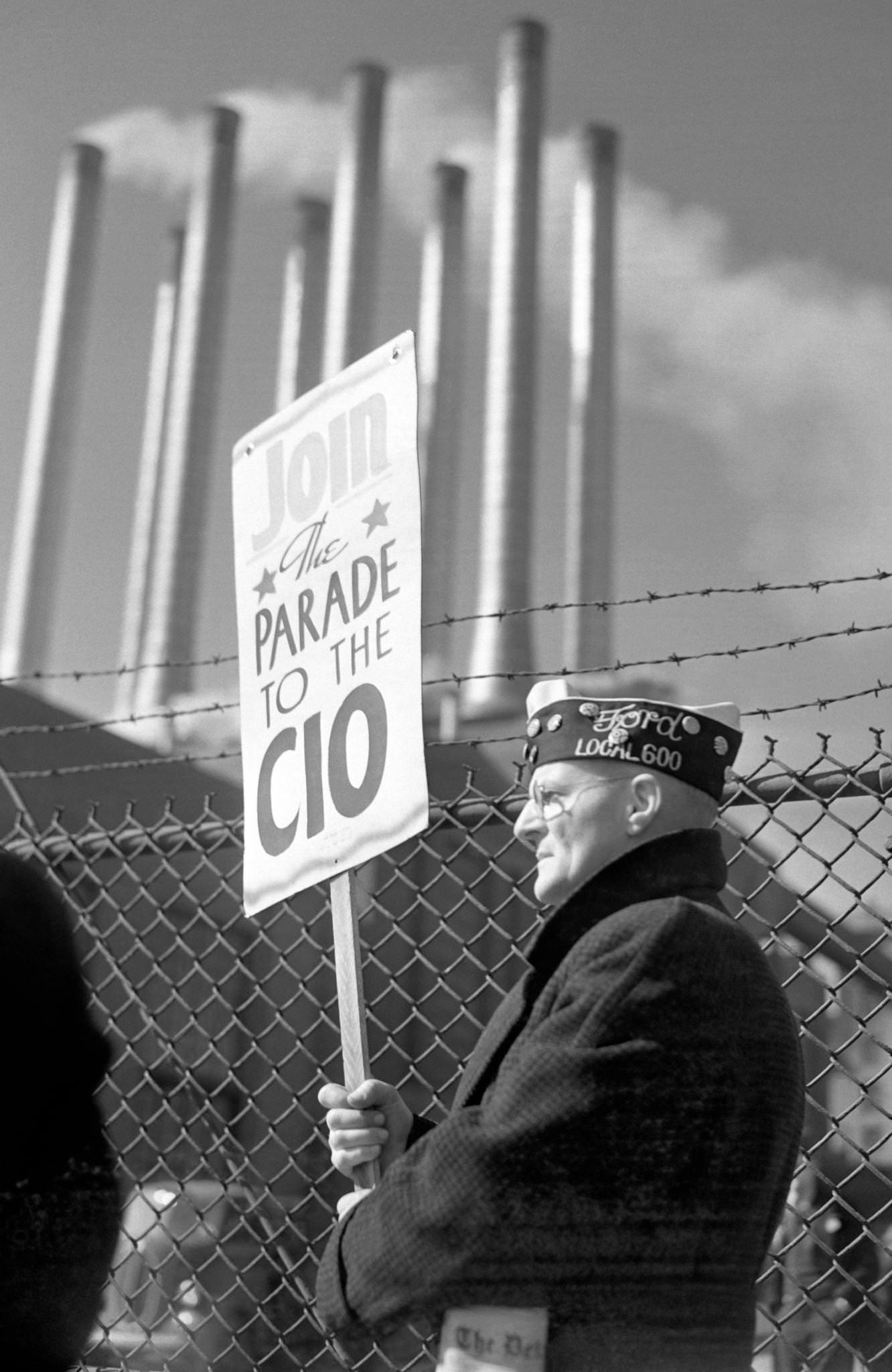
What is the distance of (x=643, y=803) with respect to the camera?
219cm

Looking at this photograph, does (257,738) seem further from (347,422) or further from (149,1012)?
(149,1012)

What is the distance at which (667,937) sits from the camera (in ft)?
6.27

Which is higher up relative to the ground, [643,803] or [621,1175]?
[643,803]

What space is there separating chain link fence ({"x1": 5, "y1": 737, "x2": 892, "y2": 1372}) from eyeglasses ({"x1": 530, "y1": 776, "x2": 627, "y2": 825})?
0.47 m

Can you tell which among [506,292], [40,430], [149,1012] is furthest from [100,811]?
[40,430]

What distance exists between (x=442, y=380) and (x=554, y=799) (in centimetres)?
3129

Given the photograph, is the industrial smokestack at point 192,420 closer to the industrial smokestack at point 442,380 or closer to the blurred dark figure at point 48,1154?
the industrial smokestack at point 442,380

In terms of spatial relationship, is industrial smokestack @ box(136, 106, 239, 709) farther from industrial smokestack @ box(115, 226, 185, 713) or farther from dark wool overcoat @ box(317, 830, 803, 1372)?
dark wool overcoat @ box(317, 830, 803, 1372)

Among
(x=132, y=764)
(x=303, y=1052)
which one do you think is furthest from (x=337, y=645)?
(x=303, y=1052)

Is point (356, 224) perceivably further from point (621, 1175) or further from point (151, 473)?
point (621, 1175)

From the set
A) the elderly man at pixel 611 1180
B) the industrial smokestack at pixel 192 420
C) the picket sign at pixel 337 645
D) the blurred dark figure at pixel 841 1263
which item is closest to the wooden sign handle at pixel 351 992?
the picket sign at pixel 337 645

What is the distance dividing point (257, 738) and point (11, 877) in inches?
17.9

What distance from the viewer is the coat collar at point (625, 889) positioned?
2078 millimetres

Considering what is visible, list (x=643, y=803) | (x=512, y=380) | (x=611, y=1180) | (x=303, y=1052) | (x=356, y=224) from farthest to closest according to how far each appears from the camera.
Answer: (x=356, y=224) < (x=512, y=380) < (x=303, y=1052) < (x=643, y=803) < (x=611, y=1180)
